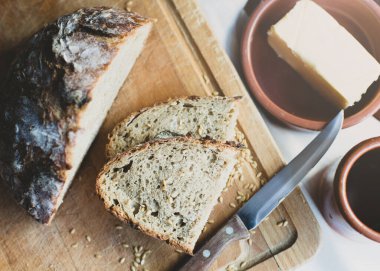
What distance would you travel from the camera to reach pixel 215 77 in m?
2.81

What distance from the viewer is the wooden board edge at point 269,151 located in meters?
2.75

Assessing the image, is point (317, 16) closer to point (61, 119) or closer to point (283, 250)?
point (283, 250)

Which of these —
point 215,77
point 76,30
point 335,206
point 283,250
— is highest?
point 76,30

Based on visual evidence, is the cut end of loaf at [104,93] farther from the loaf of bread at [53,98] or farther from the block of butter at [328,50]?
the block of butter at [328,50]

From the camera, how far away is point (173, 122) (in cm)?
268

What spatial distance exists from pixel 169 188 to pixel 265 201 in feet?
1.58

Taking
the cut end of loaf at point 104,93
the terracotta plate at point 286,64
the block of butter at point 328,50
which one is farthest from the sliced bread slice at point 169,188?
the block of butter at point 328,50

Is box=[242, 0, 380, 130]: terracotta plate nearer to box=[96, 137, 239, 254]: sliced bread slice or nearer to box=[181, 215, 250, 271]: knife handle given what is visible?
box=[96, 137, 239, 254]: sliced bread slice

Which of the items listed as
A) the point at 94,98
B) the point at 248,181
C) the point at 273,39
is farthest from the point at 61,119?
the point at 273,39

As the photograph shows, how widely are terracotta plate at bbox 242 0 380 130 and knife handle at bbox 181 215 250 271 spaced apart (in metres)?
0.60

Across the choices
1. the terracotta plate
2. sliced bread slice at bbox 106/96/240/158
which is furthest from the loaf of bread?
the terracotta plate

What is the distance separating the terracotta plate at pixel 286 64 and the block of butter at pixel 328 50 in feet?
0.39

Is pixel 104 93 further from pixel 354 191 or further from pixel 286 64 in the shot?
pixel 354 191

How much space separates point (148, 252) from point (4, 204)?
0.78m
